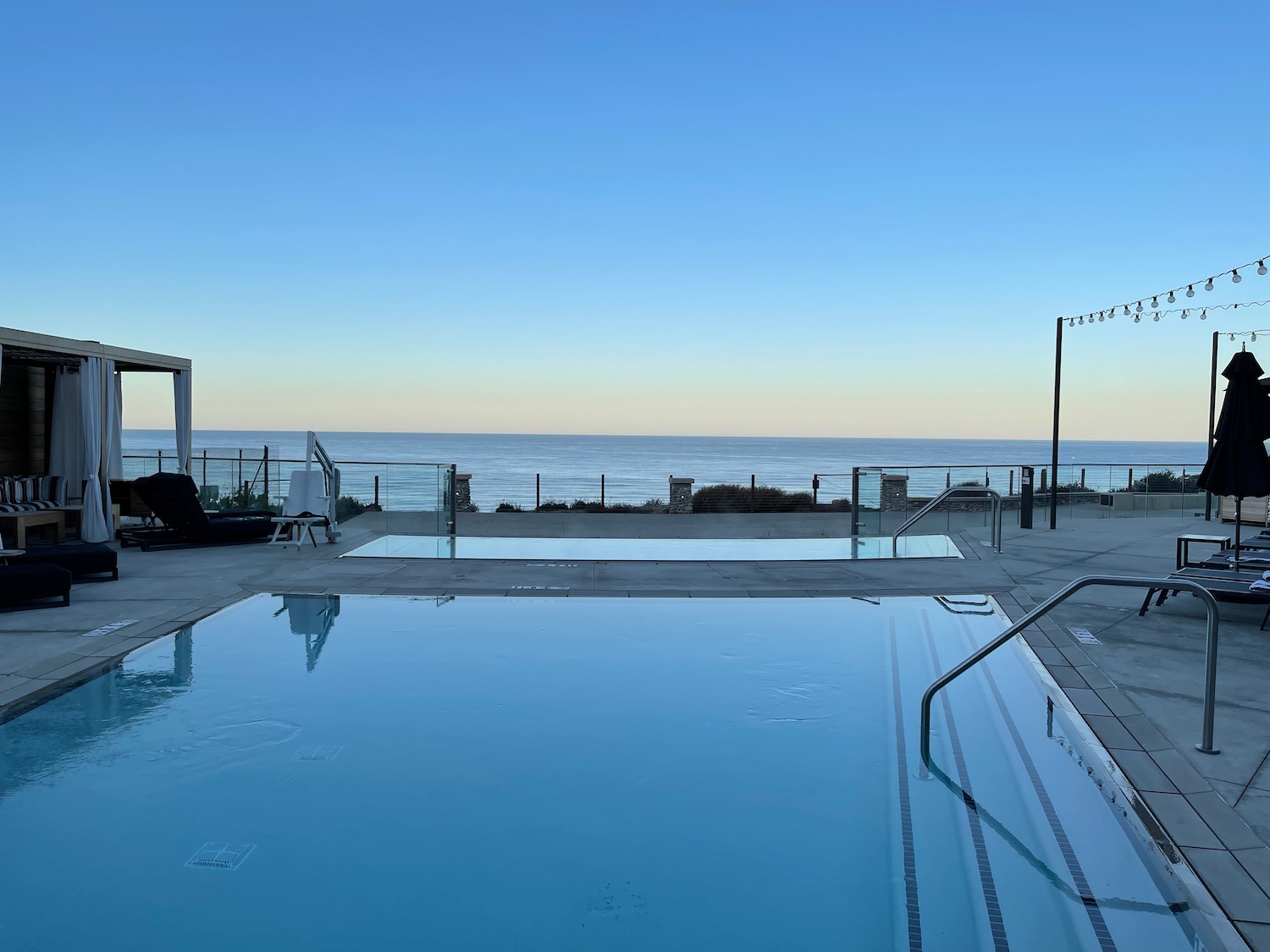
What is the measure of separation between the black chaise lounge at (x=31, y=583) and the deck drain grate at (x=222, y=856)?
4556mm

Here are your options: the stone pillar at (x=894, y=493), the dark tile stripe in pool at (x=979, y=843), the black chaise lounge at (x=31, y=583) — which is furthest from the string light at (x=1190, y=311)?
the black chaise lounge at (x=31, y=583)

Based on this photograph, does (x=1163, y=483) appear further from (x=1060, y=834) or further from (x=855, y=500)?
(x=1060, y=834)

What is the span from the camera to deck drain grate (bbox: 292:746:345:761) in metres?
3.83

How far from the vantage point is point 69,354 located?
9.85 m

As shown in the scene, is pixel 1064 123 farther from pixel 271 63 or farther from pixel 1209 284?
pixel 271 63

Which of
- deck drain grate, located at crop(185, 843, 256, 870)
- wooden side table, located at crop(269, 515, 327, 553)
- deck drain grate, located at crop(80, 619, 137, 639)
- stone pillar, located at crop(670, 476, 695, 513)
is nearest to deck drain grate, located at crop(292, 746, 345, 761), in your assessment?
deck drain grate, located at crop(185, 843, 256, 870)

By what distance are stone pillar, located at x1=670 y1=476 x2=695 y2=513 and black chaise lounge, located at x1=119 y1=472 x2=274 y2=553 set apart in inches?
355

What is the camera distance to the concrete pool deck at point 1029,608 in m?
3.15

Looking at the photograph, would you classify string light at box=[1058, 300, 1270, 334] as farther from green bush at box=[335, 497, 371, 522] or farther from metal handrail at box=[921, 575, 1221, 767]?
green bush at box=[335, 497, 371, 522]

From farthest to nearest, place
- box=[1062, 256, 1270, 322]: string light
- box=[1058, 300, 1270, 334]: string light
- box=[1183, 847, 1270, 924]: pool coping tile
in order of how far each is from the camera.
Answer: box=[1058, 300, 1270, 334]: string light < box=[1062, 256, 1270, 322]: string light < box=[1183, 847, 1270, 924]: pool coping tile

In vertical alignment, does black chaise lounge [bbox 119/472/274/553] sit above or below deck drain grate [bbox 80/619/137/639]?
above

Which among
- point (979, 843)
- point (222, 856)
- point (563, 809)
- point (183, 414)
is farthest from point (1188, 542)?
point (183, 414)

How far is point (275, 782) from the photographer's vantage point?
354cm

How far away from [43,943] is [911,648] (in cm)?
502
